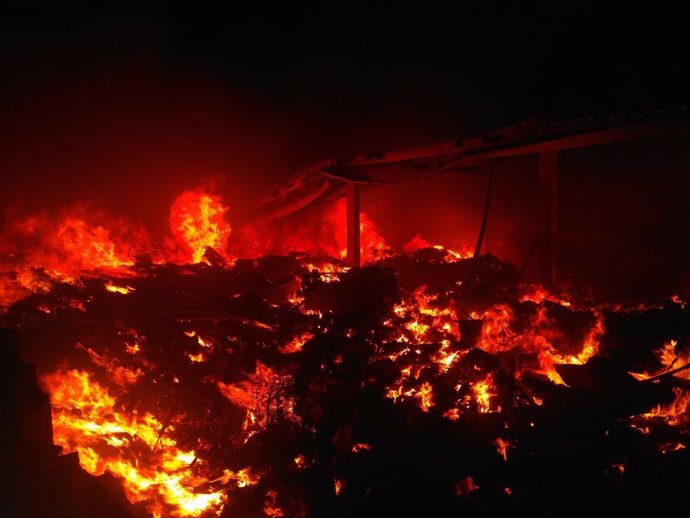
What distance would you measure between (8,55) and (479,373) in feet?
51.7

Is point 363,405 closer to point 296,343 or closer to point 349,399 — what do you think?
point 349,399

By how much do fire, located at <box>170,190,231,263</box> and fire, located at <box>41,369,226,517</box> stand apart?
5.12 metres

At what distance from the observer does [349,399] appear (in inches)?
198

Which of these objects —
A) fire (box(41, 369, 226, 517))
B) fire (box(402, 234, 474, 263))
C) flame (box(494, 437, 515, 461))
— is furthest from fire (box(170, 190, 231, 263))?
flame (box(494, 437, 515, 461))

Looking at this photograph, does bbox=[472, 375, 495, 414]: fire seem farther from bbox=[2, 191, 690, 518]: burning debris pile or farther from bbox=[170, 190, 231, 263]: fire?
bbox=[170, 190, 231, 263]: fire

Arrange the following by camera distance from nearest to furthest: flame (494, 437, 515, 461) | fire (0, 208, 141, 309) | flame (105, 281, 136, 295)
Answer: flame (494, 437, 515, 461), flame (105, 281, 136, 295), fire (0, 208, 141, 309)

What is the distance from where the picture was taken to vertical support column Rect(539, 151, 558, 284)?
6832mm

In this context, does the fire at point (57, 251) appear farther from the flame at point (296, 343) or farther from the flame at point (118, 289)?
the flame at point (296, 343)

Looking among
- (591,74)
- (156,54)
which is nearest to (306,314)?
(591,74)

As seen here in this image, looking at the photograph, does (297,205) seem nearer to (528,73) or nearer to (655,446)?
(528,73)

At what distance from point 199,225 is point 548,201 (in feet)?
26.8

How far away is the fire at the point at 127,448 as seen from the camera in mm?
4992

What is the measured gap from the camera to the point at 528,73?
10602 mm

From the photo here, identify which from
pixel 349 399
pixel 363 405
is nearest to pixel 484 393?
pixel 363 405
